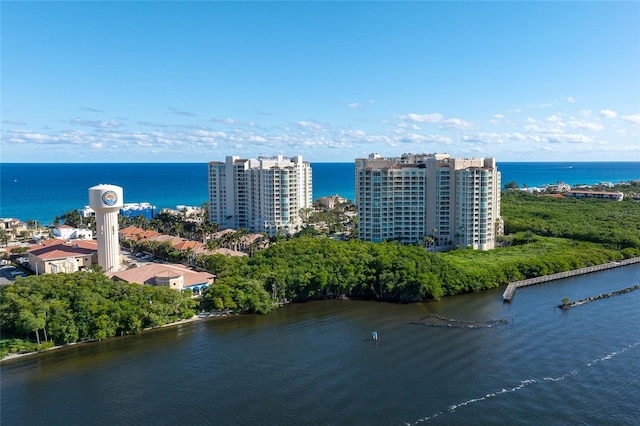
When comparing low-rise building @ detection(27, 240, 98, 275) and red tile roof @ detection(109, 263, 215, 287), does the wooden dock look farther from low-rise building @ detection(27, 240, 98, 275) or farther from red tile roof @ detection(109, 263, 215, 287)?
low-rise building @ detection(27, 240, 98, 275)

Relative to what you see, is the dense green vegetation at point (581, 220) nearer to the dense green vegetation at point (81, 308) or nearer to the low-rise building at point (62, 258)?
the dense green vegetation at point (81, 308)

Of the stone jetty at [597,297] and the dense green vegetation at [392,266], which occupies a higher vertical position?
the dense green vegetation at [392,266]

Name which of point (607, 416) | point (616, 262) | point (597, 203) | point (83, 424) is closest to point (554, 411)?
point (607, 416)

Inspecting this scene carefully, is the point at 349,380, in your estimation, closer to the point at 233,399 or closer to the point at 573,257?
the point at 233,399

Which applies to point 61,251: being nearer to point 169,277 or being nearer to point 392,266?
point 169,277

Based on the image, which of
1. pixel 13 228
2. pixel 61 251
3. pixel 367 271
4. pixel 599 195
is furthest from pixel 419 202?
pixel 599 195

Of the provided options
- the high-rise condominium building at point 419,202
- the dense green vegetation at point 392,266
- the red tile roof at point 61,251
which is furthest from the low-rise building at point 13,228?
the high-rise condominium building at point 419,202
